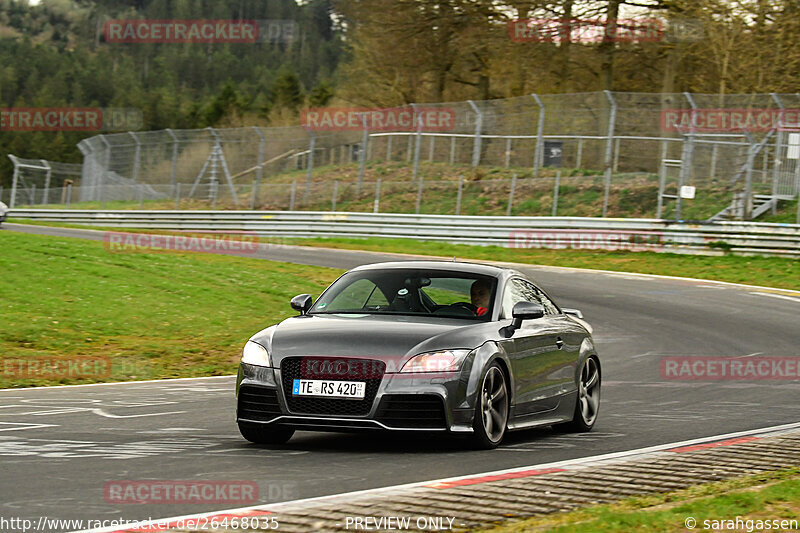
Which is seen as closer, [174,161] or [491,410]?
[491,410]

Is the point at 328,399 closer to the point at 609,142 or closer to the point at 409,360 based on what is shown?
the point at 409,360

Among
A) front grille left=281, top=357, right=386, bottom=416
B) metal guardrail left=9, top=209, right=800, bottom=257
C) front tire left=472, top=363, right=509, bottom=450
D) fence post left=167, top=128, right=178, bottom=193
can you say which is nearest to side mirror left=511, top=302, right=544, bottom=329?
front tire left=472, top=363, right=509, bottom=450

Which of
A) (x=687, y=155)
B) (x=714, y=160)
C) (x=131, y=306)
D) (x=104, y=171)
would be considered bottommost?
(x=104, y=171)

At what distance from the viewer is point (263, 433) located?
8.20 metres

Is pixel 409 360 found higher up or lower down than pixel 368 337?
lower down

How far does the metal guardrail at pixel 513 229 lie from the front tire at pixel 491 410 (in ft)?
72.4

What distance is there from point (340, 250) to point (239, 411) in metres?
25.4

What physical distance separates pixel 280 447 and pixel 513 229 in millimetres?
25901

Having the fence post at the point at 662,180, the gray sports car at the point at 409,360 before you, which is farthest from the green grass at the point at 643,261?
the gray sports car at the point at 409,360

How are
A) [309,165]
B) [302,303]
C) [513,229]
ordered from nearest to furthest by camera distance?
[302,303] → [513,229] → [309,165]

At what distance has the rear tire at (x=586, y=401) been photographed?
9781 millimetres

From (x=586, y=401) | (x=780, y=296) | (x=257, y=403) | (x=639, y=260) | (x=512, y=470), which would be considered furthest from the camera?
(x=639, y=260)

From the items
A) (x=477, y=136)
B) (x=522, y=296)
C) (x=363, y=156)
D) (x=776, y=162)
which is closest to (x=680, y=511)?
(x=522, y=296)

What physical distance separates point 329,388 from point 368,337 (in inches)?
16.9
